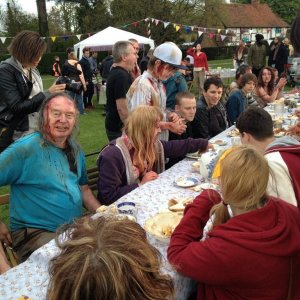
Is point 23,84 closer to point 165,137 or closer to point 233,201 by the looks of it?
point 165,137

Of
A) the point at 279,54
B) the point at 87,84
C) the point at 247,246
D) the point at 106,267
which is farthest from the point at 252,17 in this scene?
the point at 106,267

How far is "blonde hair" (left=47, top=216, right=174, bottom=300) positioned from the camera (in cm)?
82

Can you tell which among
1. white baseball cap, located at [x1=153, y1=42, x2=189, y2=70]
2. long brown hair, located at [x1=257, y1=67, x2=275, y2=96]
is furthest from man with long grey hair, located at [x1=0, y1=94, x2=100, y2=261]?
long brown hair, located at [x1=257, y1=67, x2=275, y2=96]

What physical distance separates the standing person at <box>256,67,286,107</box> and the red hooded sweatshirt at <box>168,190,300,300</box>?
15.5 ft

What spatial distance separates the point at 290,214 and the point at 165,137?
205 centimetres

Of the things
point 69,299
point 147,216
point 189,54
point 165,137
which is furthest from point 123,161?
point 189,54

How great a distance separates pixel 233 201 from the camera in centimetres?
136

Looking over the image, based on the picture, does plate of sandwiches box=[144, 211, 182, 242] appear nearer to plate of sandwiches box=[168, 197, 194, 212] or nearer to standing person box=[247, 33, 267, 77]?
plate of sandwiches box=[168, 197, 194, 212]

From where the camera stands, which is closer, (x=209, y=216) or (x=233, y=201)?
(x=233, y=201)

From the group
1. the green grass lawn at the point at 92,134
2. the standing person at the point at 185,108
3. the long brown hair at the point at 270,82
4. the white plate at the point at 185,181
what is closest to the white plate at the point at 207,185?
the white plate at the point at 185,181

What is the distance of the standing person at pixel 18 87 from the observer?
2844 millimetres

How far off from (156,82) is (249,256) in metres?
2.45

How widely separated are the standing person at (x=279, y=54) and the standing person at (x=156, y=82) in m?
9.28

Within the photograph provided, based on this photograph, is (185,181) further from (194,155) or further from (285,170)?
(285,170)
